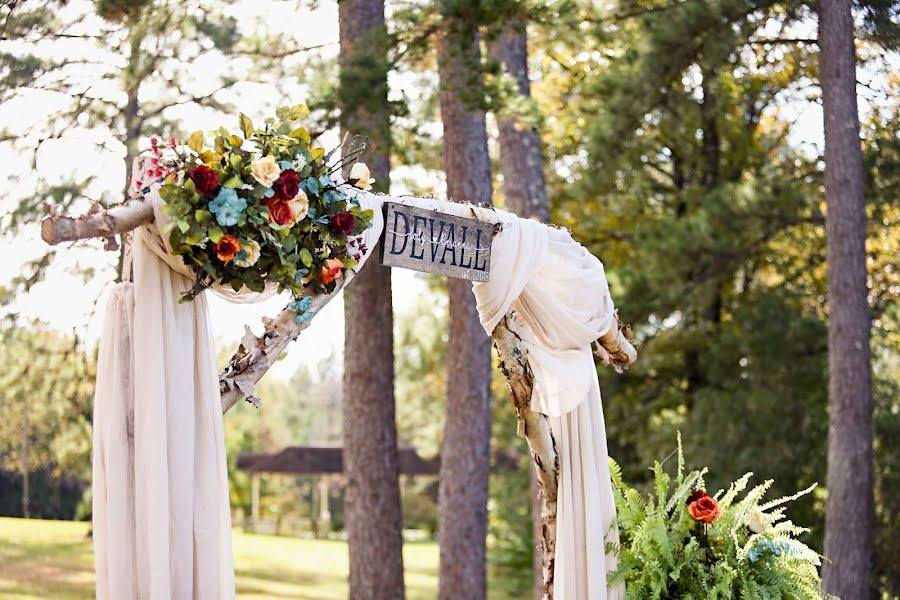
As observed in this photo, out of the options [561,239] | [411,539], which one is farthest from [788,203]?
[411,539]

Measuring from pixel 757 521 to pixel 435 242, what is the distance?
2.15 m

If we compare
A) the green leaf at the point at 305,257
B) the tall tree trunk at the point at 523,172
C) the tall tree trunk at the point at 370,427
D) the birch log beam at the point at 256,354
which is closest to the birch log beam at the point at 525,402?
the birch log beam at the point at 256,354

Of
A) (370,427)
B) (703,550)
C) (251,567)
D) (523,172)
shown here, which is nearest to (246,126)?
(703,550)

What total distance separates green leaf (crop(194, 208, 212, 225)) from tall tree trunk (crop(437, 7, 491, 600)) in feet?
16.8

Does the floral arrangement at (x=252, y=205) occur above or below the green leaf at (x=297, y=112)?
below

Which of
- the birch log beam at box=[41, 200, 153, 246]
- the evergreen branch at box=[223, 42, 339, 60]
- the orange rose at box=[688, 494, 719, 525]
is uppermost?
the evergreen branch at box=[223, 42, 339, 60]

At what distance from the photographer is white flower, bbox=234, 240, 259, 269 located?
3832mm

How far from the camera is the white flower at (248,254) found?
3832 mm

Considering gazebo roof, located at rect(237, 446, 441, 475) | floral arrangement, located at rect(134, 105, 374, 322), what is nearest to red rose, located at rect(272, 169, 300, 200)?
floral arrangement, located at rect(134, 105, 374, 322)

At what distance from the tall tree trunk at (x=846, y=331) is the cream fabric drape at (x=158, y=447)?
590 cm

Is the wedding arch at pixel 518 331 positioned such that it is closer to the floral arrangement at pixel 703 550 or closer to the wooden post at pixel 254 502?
the floral arrangement at pixel 703 550

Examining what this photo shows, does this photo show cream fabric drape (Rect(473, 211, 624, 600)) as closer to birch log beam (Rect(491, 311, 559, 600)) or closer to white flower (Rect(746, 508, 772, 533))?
birch log beam (Rect(491, 311, 559, 600))

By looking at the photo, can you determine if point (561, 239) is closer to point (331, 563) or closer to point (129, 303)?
point (129, 303)

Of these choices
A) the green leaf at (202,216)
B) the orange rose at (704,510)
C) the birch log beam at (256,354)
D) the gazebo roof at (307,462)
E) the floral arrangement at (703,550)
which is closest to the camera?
the green leaf at (202,216)
